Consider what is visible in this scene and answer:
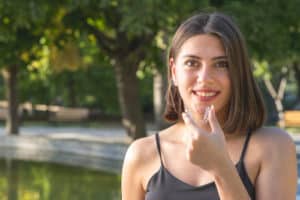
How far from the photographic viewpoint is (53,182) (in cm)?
1464

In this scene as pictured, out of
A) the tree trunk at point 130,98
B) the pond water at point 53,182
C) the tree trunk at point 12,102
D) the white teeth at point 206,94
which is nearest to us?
the white teeth at point 206,94

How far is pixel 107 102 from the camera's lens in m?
33.9

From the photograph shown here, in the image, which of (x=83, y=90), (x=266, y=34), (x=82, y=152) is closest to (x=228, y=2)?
(x=266, y=34)

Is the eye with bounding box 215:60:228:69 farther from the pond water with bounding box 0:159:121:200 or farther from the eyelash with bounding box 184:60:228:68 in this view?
the pond water with bounding box 0:159:121:200

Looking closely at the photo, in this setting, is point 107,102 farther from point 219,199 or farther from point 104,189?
point 219,199

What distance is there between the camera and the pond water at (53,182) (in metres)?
12.6

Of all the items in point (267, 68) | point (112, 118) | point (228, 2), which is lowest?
point (112, 118)

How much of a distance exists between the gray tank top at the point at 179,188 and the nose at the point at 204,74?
23 cm

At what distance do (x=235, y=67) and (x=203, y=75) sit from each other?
0.31 ft

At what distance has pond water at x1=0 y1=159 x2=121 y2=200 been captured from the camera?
497 inches

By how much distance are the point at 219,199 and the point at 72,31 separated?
15.7 metres

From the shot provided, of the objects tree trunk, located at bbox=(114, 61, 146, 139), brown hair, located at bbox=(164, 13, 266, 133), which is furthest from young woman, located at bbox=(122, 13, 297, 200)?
tree trunk, located at bbox=(114, 61, 146, 139)

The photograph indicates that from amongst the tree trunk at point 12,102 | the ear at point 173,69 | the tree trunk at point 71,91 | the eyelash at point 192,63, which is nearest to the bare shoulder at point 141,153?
the ear at point 173,69

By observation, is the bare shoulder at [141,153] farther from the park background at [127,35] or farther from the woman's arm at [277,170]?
the park background at [127,35]
